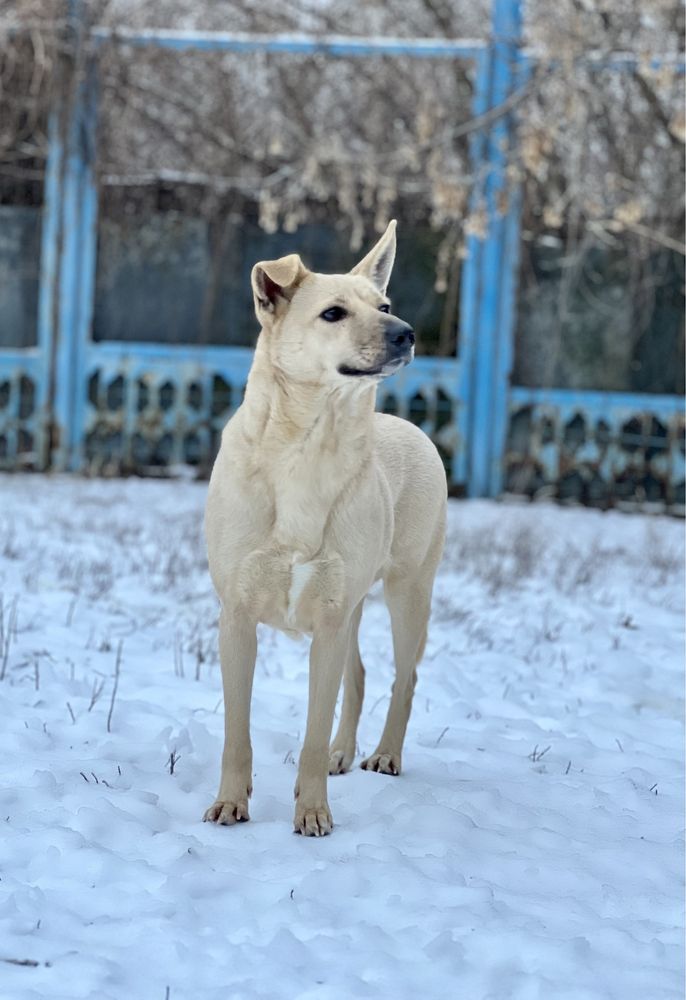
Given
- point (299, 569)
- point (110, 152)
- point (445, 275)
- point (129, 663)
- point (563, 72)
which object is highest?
point (563, 72)

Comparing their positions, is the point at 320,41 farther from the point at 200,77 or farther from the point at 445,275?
the point at 445,275

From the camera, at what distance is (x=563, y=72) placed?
956 cm

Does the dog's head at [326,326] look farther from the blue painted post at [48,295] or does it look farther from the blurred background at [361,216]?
the blue painted post at [48,295]

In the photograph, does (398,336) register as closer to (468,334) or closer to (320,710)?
(320,710)

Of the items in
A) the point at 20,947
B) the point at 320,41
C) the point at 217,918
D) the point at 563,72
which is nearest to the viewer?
the point at 20,947

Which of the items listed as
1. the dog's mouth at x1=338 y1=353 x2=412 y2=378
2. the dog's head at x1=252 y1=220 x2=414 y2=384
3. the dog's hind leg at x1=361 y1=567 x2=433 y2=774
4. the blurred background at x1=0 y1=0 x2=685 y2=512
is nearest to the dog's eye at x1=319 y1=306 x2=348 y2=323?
the dog's head at x1=252 y1=220 x2=414 y2=384

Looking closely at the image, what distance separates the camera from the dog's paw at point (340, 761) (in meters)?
3.52

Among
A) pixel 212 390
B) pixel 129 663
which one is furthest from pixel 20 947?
pixel 212 390

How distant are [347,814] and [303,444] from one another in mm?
1049

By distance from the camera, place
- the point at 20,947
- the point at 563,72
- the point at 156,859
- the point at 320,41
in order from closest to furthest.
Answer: the point at 20,947, the point at 156,859, the point at 563,72, the point at 320,41

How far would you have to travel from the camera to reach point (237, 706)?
Answer: 3074mm

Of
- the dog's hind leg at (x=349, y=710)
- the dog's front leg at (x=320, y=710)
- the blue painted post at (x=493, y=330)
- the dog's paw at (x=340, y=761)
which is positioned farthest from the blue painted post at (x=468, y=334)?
the dog's front leg at (x=320, y=710)

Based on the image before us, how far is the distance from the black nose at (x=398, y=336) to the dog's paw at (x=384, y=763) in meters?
1.35

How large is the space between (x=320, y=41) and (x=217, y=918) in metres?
9.41
